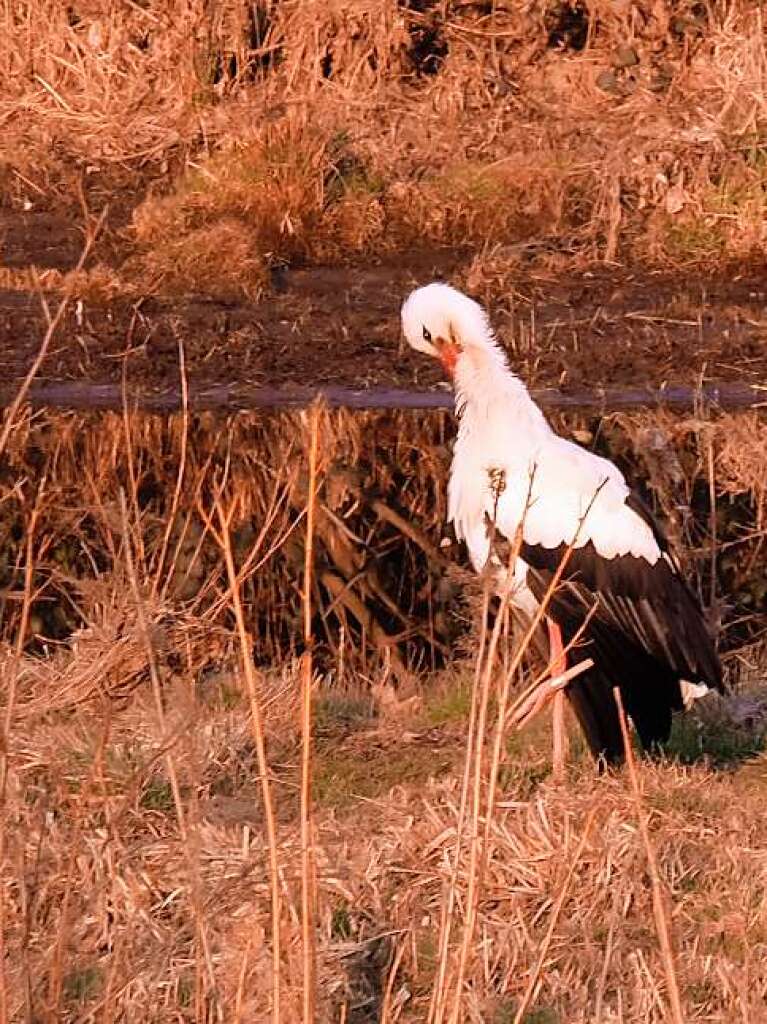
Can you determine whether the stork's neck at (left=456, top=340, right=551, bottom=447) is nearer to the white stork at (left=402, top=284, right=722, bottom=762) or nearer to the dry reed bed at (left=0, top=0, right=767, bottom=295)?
the white stork at (left=402, top=284, right=722, bottom=762)

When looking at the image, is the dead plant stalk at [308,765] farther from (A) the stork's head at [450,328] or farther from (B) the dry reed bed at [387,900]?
(A) the stork's head at [450,328]

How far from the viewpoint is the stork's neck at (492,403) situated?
5.84 m

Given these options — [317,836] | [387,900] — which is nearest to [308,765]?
[387,900]

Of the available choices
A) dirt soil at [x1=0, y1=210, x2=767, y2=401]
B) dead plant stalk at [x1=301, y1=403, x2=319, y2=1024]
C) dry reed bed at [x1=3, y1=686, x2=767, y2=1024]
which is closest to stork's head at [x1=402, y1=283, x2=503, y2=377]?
dry reed bed at [x1=3, y1=686, x2=767, y2=1024]

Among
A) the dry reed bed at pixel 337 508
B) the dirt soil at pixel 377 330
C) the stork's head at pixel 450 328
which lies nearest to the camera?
the stork's head at pixel 450 328

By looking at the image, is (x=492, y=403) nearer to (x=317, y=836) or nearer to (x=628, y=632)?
(x=628, y=632)

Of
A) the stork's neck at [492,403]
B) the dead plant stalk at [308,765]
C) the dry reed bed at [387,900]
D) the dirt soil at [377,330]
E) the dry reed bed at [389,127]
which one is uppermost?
the dead plant stalk at [308,765]

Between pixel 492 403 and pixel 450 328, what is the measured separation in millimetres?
272

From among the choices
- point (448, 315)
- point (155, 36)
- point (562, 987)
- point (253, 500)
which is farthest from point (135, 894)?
point (155, 36)

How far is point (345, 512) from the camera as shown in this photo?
835cm

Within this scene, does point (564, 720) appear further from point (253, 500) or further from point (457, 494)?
point (253, 500)

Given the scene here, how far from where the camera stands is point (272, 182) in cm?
1109

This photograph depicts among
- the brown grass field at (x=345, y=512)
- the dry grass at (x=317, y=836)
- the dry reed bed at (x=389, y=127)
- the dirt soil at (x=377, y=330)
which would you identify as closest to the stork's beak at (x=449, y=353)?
the brown grass field at (x=345, y=512)

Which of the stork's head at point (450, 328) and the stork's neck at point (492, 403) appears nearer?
the stork's neck at point (492, 403)
